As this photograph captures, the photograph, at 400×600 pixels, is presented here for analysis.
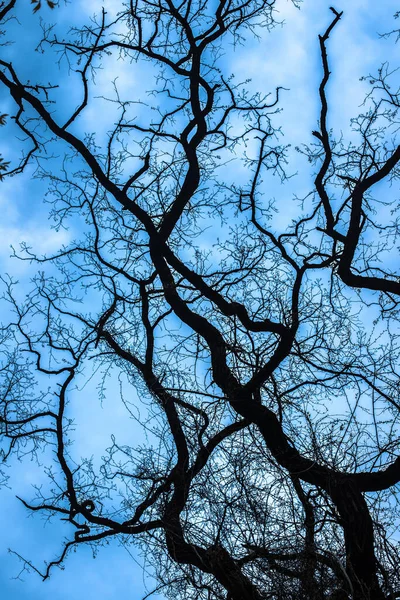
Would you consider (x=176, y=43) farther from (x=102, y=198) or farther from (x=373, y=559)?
(x=373, y=559)

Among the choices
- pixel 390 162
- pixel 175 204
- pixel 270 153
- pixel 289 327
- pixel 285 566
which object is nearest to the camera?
pixel 285 566

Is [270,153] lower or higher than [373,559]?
higher

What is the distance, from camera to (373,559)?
513 cm

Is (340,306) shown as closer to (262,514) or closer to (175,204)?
(175,204)

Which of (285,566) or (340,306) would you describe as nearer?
(285,566)

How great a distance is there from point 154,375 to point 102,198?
2580 millimetres

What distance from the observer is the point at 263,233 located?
298 inches

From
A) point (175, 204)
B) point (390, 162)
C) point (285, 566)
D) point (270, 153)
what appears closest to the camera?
point (285, 566)

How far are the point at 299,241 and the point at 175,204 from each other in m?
1.72

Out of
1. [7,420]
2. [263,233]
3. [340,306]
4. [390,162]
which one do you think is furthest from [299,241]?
[7,420]

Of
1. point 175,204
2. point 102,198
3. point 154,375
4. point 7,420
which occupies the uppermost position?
point 102,198

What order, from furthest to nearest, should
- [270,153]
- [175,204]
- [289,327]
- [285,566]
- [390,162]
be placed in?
[270,153], [175,204], [289,327], [390,162], [285,566]

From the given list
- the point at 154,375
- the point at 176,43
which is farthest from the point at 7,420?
the point at 176,43

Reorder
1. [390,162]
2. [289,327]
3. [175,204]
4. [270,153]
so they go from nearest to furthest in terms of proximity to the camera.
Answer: [390,162], [289,327], [175,204], [270,153]
